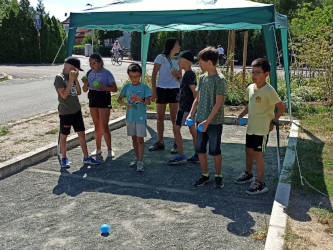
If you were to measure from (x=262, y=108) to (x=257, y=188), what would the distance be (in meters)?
0.98

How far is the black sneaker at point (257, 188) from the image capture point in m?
4.60

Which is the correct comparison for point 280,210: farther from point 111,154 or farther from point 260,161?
point 111,154

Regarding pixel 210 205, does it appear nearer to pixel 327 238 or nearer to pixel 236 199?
pixel 236 199

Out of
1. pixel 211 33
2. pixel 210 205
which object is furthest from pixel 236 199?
pixel 211 33

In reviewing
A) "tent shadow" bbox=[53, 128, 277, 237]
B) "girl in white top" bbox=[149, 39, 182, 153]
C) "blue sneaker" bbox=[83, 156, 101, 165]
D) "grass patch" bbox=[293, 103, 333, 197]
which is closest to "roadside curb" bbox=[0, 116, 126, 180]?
"tent shadow" bbox=[53, 128, 277, 237]

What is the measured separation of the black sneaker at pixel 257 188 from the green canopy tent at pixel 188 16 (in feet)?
5.71

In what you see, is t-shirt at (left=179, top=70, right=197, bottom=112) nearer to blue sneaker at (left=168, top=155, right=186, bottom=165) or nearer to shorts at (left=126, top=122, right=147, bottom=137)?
shorts at (left=126, top=122, right=147, bottom=137)

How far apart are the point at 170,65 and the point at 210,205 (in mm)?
2568

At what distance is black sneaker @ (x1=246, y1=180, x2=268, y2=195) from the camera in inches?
181

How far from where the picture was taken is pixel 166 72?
6027mm

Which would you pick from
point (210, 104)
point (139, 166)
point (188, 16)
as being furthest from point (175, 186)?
point (188, 16)

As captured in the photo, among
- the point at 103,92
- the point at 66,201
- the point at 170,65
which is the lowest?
the point at 66,201

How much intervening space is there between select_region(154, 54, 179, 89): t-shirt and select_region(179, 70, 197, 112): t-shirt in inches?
25.0

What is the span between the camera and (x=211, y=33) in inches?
1247
